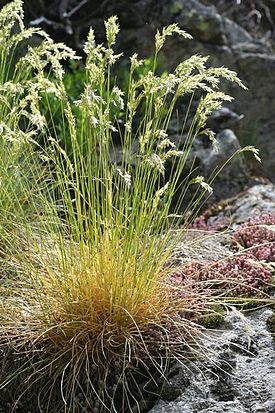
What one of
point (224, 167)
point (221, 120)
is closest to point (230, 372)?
point (224, 167)

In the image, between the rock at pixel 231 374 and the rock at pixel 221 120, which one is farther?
the rock at pixel 221 120

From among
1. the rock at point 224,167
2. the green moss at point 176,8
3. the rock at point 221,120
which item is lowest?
the rock at point 224,167

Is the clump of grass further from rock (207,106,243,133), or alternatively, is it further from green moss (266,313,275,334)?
rock (207,106,243,133)

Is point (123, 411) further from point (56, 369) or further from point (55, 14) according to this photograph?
point (55, 14)

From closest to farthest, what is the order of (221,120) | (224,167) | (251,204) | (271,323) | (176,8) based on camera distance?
(271,323), (251,204), (224,167), (221,120), (176,8)

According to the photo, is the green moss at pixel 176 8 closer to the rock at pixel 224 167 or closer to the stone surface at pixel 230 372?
the rock at pixel 224 167

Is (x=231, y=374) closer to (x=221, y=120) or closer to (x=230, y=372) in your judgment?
(x=230, y=372)

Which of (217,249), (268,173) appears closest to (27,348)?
(217,249)

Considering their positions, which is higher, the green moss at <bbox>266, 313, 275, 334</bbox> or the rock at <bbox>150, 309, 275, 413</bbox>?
the green moss at <bbox>266, 313, 275, 334</bbox>

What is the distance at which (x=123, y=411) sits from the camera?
2.50m

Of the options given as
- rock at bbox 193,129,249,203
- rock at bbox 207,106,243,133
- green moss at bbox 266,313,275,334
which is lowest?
rock at bbox 193,129,249,203

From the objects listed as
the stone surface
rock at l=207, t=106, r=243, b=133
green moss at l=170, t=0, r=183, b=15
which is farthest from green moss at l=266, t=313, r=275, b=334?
green moss at l=170, t=0, r=183, b=15

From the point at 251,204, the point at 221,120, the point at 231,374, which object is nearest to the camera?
the point at 231,374

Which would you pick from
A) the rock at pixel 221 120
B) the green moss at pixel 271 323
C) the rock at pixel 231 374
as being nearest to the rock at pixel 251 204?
the rock at pixel 221 120
